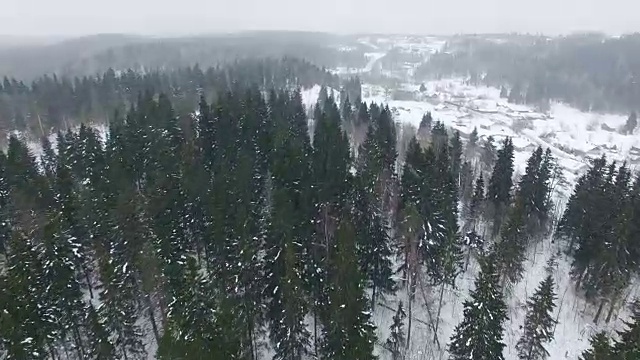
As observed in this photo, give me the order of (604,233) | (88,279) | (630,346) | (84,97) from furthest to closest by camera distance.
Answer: (84,97), (604,233), (88,279), (630,346)

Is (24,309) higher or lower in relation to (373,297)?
higher

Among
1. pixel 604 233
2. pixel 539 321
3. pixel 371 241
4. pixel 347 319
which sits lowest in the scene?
pixel 539 321

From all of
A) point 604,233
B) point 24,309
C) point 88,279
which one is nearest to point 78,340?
point 24,309

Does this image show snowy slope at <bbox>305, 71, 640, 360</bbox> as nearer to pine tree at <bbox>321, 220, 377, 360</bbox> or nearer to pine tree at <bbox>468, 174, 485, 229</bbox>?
pine tree at <bbox>468, 174, 485, 229</bbox>

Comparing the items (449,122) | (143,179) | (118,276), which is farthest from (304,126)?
(449,122)

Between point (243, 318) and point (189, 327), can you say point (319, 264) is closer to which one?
point (243, 318)

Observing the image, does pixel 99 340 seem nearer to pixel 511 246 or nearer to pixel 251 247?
pixel 251 247

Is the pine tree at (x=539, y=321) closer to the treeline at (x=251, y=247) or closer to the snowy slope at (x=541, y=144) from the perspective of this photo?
the treeline at (x=251, y=247)

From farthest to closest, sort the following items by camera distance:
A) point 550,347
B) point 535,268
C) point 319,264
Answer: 1. point 535,268
2. point 550,347
3. point 319,264
